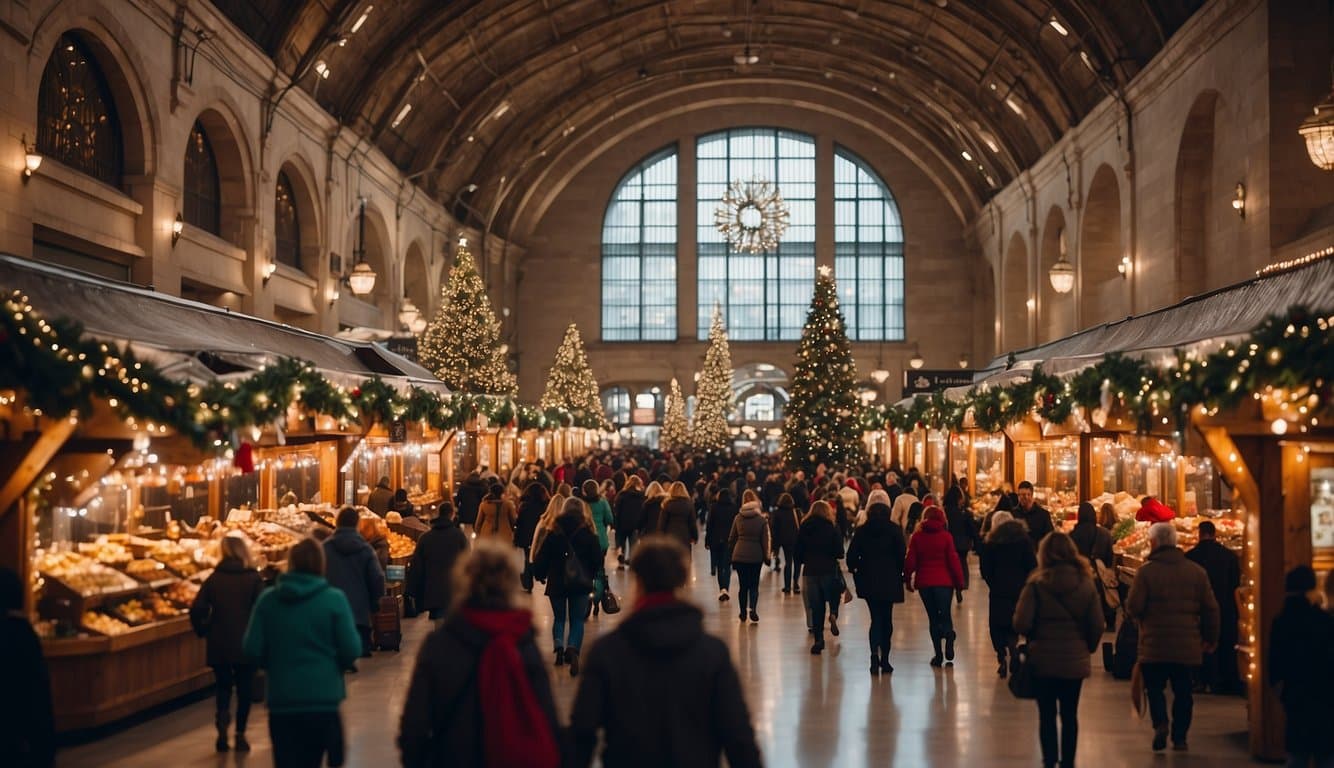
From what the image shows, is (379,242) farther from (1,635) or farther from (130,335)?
(1,635)

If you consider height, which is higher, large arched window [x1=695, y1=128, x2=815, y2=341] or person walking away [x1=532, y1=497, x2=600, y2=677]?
large arched window [x1=695, y1=128, x2=815, y2=341]

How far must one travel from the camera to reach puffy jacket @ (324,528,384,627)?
9164mm

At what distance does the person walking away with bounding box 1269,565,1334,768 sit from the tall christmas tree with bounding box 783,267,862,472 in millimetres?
20950

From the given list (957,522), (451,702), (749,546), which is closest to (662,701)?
(451,702)

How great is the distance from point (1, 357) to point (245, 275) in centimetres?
1567

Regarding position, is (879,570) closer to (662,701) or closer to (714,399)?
(662,701)

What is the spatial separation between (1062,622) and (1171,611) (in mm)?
1058

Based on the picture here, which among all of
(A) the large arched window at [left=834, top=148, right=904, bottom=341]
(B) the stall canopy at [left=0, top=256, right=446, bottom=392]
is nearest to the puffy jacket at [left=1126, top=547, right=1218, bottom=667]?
(B) the stall canopy at [left=0, top=256, right=446, bottom=392]

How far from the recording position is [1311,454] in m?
8.00

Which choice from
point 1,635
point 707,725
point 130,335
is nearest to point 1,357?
point 1,635

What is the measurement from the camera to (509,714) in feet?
13.6

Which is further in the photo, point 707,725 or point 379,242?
point 379,242

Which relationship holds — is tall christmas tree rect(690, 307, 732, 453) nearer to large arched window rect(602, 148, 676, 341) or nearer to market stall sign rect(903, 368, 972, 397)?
large arched window rect(602, 148, 676, 341)

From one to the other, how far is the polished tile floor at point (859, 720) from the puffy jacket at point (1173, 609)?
1.96ft
